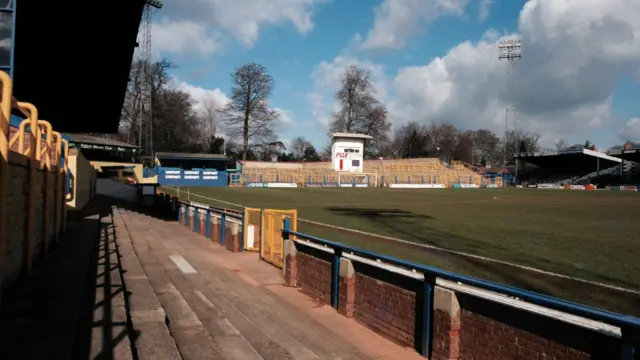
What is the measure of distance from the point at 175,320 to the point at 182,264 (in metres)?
5.96

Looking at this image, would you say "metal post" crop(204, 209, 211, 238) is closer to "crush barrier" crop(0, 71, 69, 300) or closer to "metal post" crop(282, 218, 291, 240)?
"crush barrier" crop(0, 71, 69, 300)

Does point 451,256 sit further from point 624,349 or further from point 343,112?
point 343,112

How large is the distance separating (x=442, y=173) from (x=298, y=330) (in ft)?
226

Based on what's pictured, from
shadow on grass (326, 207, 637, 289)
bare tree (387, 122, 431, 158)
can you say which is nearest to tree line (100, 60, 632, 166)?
bare tree (387, 122, 431, 158)

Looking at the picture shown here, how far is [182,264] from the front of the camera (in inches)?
494

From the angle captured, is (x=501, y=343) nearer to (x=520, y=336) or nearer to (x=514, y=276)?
(x=520, y=336)

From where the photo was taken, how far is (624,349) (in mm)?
3855

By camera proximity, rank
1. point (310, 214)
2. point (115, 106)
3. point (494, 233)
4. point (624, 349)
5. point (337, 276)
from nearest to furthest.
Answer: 1. point (624, 349)
2. point (337, 276)
3. point (494, 233)
4. point (310, 214)
5. point (115, 106)

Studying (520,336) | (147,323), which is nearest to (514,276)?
(520,336)

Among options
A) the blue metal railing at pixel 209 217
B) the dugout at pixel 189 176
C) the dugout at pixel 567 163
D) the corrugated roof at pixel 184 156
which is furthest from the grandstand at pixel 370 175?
the blue metal railing at pixel 209 217

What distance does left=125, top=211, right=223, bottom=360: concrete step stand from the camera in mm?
5502

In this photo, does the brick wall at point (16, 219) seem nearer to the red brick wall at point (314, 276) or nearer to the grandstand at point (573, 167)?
the red brick wall at point (314, 276)

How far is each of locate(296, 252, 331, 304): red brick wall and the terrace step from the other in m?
0.67

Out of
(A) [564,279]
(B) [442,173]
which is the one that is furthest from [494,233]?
(B) [442,173]
